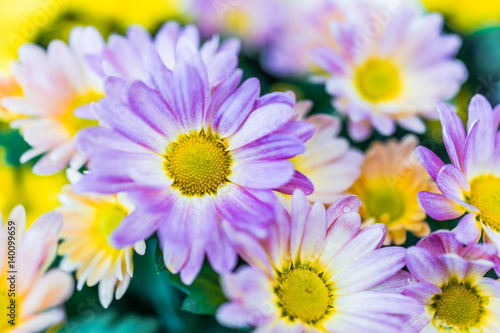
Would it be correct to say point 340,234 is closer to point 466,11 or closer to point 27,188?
point 27,188

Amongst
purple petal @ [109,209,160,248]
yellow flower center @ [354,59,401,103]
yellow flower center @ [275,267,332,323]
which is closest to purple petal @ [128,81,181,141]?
purple petal @ [109,209,160,248]

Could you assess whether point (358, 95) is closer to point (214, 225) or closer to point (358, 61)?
point (358, 61)

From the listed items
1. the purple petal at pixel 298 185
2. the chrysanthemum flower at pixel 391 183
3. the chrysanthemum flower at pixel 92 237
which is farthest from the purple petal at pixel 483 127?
the chrysanthemum flower at pixel 92 237

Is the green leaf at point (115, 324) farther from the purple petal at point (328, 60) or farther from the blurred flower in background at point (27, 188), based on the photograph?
the purple petal at point (328, 60)

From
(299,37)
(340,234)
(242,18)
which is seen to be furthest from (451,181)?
(242,18)

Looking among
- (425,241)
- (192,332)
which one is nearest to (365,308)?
(425,241)
